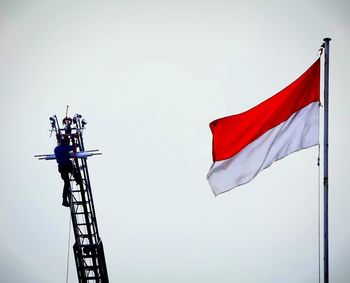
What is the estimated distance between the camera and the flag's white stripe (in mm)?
11945

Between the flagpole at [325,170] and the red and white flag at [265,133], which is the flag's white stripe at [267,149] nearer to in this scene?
the red and white flag at [265,133]

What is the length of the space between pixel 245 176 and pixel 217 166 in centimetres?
86

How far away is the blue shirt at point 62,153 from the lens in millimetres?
15791

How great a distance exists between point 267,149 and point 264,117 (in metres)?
0.92

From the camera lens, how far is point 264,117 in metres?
12.2

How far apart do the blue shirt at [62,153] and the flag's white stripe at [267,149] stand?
604cm

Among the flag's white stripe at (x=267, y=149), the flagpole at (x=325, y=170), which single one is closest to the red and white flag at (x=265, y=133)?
the flag's white stripe at (x=267, y=149)

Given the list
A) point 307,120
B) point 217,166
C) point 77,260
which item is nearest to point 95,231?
point 77,260

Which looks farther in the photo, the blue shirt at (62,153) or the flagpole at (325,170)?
the blue shirt at (62,153)

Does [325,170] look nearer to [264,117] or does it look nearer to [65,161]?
[264,117]

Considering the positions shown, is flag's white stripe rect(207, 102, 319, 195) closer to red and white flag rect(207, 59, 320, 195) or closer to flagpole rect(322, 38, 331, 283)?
red and white flag rect(207, 59, 320, 195)

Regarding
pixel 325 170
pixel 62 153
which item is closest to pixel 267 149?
pixel 325 170

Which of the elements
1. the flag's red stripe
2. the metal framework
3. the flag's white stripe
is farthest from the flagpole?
the metal framework

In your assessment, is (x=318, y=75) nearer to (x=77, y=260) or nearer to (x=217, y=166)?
(x=217, y=166)
